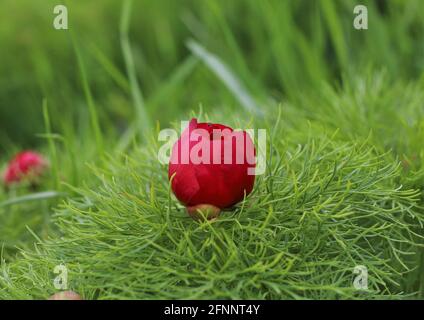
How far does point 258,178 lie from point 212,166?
87 millimetres

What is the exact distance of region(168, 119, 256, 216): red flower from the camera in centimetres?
57

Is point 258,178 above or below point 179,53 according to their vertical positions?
below

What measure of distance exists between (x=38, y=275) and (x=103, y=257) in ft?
0.24

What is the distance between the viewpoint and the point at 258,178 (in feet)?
2.14

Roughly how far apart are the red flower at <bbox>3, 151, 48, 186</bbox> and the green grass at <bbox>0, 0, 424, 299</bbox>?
21mm

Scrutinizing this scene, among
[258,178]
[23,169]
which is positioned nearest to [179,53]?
[23,169]

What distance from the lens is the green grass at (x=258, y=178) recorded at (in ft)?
1.91

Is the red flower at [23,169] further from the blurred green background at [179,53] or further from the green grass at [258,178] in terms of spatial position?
the blurred green background at [179,53]

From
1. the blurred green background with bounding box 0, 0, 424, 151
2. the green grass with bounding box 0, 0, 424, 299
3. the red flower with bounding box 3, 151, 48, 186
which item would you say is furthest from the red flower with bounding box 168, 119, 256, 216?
the blurred green background with bounding box 0, 0, 424, 151

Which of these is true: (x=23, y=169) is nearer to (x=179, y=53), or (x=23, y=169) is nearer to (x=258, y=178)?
(x=258, y=178)

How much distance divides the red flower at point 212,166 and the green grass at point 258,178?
21mm
